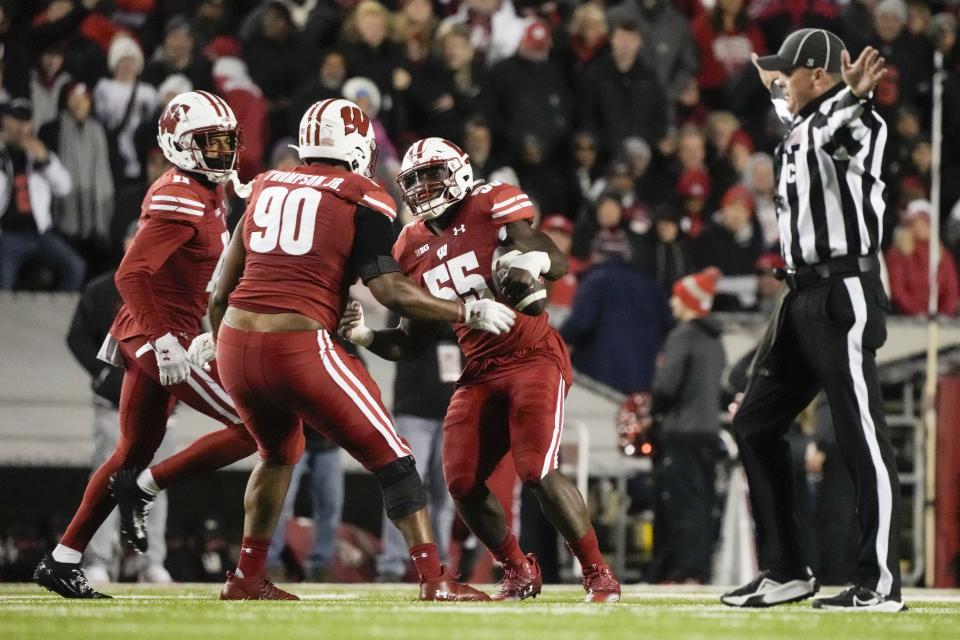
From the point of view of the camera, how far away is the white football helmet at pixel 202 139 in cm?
705

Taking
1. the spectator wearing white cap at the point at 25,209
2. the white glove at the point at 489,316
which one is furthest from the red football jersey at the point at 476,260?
the spectator wearing white cap at the point at 25,209

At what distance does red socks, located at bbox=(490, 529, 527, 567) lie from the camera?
693 cm

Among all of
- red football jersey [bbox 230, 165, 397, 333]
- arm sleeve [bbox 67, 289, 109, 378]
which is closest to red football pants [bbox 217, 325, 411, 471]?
red football jersey [bbox 230, 165, 397, 333]

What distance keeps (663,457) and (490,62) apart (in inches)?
187

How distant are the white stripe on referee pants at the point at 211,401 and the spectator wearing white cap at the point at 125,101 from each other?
5108mm

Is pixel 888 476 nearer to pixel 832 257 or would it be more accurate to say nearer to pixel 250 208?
pixel 832 257

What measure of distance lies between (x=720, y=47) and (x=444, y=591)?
950 cm

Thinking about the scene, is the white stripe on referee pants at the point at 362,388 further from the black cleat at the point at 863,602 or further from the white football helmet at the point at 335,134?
the black cleat at the point at 863,602

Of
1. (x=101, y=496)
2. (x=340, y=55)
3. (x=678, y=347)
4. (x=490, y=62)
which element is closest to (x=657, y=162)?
(x=490, y=62)

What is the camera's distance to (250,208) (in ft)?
20.8

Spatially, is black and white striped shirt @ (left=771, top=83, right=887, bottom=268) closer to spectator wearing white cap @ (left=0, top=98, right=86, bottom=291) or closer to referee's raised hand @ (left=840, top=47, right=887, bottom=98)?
referee's raised hand @ (left=840, top=47, right=887, bottom=98)

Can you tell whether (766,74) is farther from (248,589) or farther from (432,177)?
(248,589)

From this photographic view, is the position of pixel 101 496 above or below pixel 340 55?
below

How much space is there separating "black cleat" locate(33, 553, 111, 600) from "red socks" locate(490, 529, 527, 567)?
1579 millimetres
